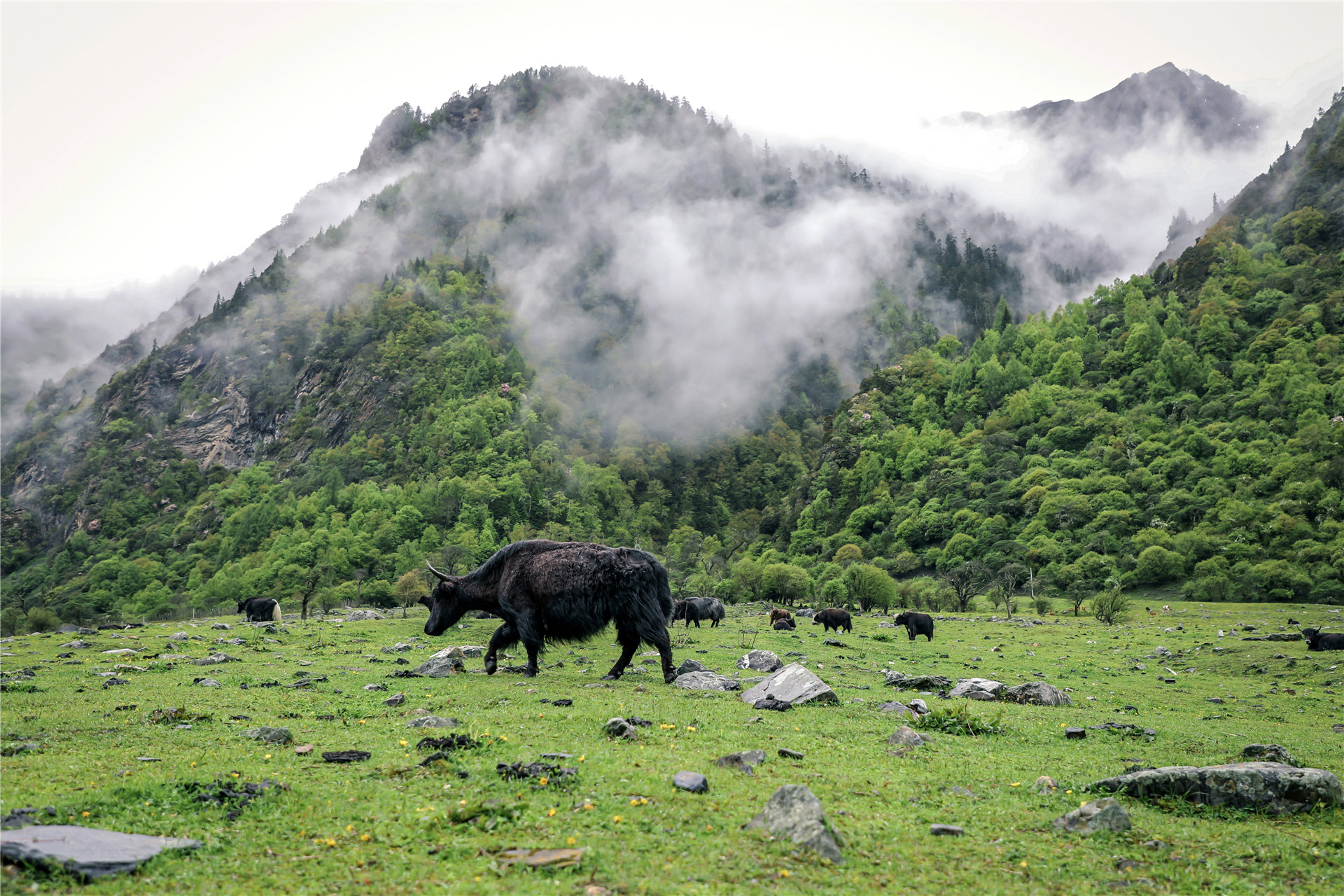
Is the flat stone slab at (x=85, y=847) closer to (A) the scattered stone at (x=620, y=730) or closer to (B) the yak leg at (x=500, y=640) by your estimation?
(A) the scattered stone at (x=620, y=730)

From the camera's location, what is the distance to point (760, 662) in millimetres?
18328

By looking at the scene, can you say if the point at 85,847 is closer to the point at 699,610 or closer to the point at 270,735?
the point at 270,735

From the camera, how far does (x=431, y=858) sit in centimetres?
545

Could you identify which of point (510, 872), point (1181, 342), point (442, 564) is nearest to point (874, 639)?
point (510, 872)

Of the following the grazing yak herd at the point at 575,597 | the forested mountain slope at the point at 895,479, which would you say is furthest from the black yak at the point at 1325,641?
the forested mountain slope at the point at 895,479

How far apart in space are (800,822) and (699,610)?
3303 cm

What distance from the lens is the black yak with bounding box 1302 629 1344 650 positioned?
25.8 m

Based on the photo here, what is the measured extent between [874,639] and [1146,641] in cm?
1234

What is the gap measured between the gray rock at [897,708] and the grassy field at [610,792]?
0.74 feet

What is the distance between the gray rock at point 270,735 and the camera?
896 centimetres

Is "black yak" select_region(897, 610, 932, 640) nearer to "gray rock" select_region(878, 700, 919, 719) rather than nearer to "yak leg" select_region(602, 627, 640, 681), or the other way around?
"gray rock" select_region(878, 700, 919, 719)

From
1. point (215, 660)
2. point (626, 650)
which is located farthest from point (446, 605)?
point (215, 660)

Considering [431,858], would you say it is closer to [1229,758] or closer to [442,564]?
[1229,758]

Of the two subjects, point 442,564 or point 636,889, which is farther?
point 442,564
